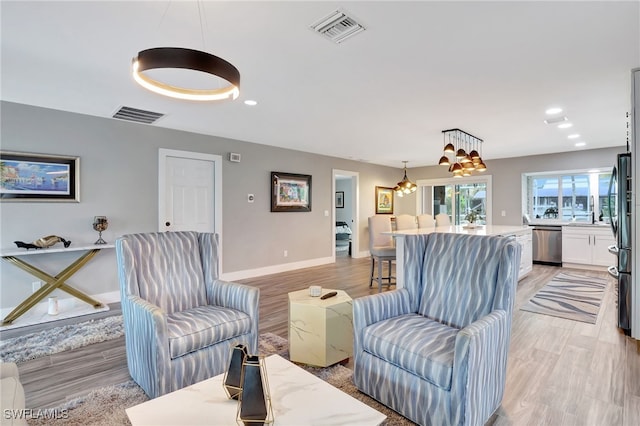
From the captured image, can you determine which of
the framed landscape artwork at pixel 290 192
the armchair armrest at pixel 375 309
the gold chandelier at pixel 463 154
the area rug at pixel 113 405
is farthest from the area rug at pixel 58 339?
the gold chandelier at pixel 463 154

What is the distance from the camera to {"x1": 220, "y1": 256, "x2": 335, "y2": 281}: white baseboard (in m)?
5.49

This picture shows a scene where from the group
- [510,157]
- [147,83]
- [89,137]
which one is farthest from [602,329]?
[89,137]

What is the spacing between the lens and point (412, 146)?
6195 mm

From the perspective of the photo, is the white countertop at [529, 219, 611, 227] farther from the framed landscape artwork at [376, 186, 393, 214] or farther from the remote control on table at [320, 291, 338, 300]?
the remote control on table at [320, 291, 338, 300]

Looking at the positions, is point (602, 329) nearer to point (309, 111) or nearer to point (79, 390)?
point (309, 111)

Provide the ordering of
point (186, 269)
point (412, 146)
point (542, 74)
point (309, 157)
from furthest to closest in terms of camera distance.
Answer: point (309, 157) → point (412, 146) → point (542, 74) → point (186, 269)

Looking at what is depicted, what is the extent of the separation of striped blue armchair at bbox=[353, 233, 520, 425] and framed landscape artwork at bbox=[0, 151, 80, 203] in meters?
3.93

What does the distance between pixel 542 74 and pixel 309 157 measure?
4477mm

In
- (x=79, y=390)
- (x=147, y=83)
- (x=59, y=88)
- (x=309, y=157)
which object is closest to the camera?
(x=147, y=83)

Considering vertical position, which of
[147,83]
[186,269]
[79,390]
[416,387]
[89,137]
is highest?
[89,137]

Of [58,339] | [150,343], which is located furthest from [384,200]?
[150,343]

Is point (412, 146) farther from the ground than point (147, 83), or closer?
farther from the ground

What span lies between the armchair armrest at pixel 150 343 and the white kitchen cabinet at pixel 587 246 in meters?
7.56

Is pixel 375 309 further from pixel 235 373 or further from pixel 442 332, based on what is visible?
pixel 235 373
